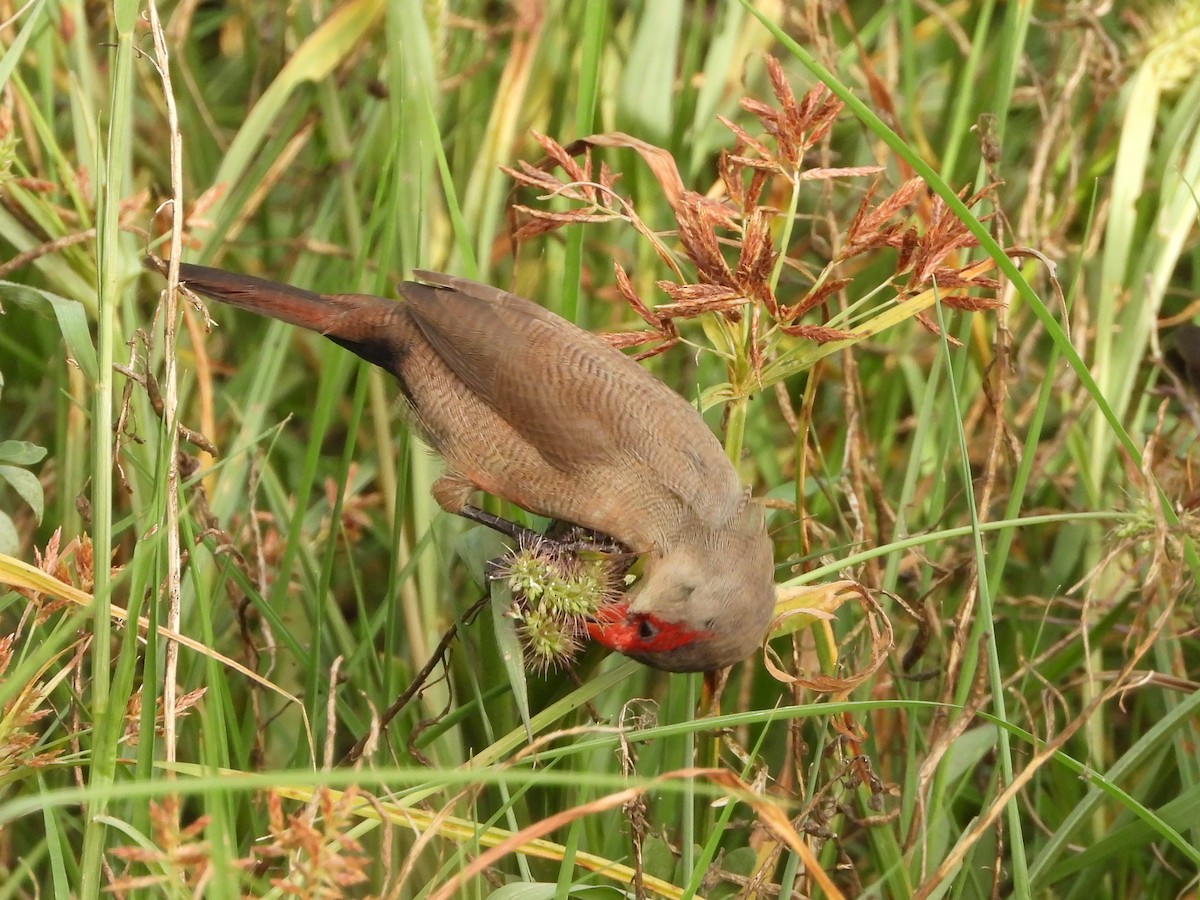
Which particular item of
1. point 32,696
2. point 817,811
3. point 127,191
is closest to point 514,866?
point 817,811

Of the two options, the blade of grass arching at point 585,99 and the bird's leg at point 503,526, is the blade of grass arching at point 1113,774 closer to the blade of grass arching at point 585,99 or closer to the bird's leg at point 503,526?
the bird's leg at point 503,526

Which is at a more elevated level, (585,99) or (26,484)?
(585,99)

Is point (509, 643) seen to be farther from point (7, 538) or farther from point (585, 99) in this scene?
point (585, 99)

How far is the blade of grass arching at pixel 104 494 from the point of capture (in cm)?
191

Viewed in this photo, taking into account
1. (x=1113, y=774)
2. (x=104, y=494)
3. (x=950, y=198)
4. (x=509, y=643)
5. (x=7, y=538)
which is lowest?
(x=1113, y=774)

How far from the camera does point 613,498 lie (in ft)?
9.00

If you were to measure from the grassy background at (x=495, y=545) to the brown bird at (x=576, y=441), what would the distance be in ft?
0.40

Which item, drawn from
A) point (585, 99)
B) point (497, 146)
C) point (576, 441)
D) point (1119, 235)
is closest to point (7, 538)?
point (576, 441)

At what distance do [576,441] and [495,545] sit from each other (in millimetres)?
282

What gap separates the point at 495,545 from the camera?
2.82 meters

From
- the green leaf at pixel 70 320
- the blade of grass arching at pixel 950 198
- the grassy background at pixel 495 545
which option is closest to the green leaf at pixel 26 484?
the grassy background at pixel 495 545

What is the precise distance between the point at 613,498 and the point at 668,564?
0.24 meters

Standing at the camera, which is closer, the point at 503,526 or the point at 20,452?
the point at 20,452

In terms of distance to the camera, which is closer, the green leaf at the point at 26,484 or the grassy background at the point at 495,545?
the grassy background at the point at 495,545
